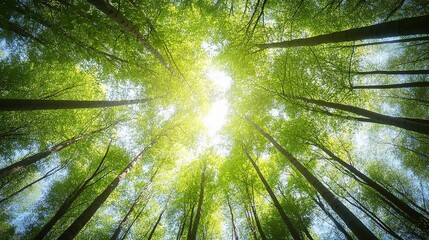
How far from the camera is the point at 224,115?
12.8 meters

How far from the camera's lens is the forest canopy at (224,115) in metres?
6.67

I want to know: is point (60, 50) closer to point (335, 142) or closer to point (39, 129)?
point (39, 129)

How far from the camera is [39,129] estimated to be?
40.8ft

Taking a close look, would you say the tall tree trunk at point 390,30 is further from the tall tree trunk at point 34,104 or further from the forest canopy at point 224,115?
the tall tree trunk at point 34,104

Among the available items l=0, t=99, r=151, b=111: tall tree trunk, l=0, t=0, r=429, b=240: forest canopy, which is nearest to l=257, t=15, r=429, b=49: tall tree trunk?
l=0, t=0, r=429, b=240: forest canopy

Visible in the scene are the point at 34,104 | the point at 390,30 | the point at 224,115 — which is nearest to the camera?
the point at 390,30

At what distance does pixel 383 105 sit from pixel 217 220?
56.9 feet

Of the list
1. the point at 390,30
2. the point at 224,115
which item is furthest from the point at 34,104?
the point at 224,115

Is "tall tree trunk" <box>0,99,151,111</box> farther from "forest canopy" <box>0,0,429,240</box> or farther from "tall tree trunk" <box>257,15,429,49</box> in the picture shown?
"tall tree trunk" <box>257,15,429,49</box>

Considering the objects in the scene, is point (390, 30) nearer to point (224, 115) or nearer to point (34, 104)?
point (34, 104)

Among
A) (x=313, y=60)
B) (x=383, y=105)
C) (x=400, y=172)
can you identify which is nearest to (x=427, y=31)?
(x=313, y=60)

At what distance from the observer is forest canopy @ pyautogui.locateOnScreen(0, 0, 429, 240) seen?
21.9 feet

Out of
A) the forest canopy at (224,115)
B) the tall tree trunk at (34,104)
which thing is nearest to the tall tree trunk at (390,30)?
the forest canopy at (224,115)

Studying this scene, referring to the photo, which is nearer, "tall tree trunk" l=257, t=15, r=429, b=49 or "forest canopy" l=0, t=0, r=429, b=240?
"tall tree trunk" l=257, t=15, r=429, b=49
